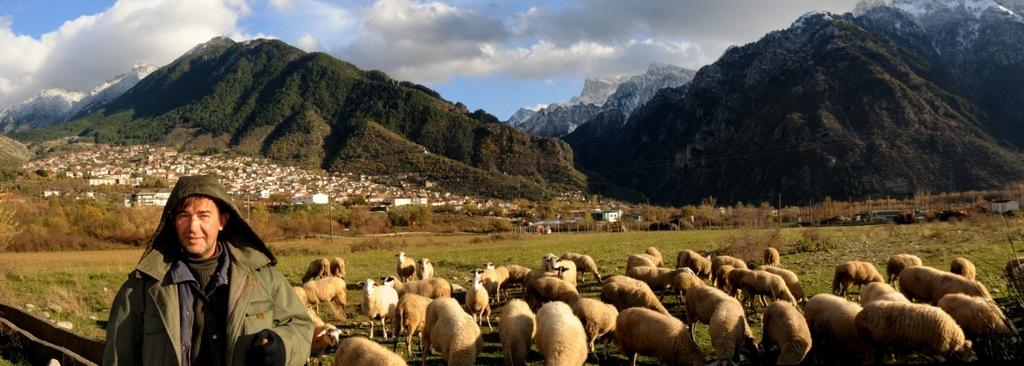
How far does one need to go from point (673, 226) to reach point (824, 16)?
13042cm

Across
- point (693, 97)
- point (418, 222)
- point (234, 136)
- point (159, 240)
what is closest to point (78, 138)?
point (234, 136)

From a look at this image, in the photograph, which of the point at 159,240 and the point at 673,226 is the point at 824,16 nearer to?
the point at 673,226

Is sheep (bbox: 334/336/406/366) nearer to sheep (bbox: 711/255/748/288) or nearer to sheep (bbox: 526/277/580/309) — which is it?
sheep (bbox: 526/277/580/309)

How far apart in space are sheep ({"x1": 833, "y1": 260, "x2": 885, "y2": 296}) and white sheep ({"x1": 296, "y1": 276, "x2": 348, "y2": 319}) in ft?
44.1

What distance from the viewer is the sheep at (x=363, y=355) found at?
8102 mm

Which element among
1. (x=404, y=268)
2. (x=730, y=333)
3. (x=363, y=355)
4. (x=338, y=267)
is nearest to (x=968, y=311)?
(x=730, y=333)

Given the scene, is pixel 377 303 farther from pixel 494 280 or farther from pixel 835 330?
pixel 835 330

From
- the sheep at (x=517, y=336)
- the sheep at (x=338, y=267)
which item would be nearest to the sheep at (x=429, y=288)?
the sheep at (x=517, y=336)

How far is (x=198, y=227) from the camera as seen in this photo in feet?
12.5

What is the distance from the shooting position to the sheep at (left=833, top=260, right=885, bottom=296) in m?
16.4

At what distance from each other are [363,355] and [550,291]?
25.2ft

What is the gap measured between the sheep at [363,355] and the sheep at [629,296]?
6881 millimetres

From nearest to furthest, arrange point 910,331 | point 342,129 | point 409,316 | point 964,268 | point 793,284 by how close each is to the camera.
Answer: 1. point 910,331
2. point 409,316
3. point 793,284
4. point 964,268
5. point 342,129

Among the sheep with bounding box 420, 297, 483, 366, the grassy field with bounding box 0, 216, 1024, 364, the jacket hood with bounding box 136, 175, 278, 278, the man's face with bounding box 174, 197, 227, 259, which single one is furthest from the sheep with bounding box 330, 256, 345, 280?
the man's face with bounding box 174, 197, 227, 259
